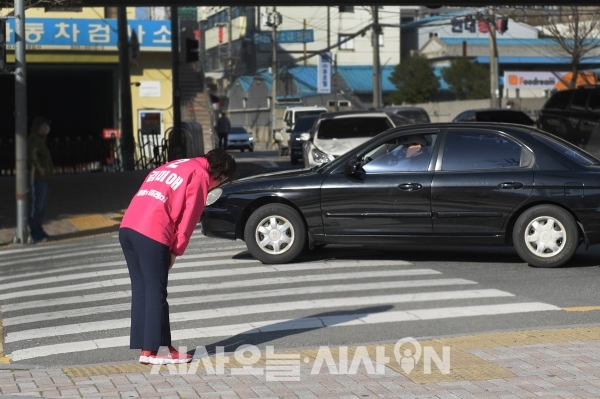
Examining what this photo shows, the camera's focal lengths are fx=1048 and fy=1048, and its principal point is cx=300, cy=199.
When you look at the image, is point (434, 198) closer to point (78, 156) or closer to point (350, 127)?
point (350, 127)

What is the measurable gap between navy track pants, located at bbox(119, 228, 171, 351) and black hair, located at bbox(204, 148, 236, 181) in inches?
23.4

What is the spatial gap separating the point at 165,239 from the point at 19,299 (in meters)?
4.09

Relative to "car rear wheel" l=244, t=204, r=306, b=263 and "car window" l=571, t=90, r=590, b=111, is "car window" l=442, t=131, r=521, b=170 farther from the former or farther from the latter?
"car window" l=571, t=90, r=590, b=111

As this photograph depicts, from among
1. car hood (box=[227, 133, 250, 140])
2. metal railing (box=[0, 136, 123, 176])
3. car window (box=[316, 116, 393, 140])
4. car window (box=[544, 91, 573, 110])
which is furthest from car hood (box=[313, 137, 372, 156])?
car hood (box=[227, 133, 250, 140])

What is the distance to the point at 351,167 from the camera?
37.7ft

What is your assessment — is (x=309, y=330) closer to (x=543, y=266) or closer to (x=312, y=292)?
(x=312, y=292)

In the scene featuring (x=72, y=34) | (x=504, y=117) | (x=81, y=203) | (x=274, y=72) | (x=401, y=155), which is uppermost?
(x=274, y=72)

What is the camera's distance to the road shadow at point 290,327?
7824 millimetres

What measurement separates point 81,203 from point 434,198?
10243mm

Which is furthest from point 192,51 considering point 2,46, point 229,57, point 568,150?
point 229,57

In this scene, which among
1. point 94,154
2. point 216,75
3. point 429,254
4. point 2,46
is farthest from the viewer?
point 216,75

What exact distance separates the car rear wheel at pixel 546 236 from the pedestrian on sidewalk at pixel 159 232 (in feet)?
16.5

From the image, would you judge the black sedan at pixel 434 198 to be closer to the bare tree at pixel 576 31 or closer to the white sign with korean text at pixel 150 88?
the white sign with korean text at pixel 150 88

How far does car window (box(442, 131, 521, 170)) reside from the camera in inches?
450
